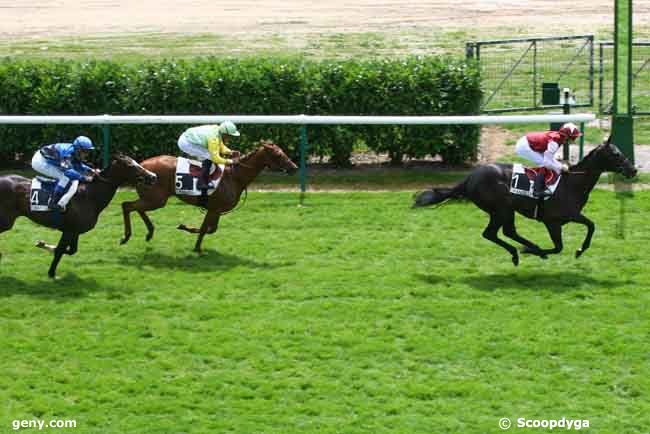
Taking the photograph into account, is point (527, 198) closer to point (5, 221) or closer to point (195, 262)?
point (195, 262)

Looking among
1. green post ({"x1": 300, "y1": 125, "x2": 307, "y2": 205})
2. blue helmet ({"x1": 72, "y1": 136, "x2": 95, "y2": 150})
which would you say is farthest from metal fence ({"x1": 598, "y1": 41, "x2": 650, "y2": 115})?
blue helmet ({"x1": 72, "y1": 136, "x2": 95, "y2": 150})

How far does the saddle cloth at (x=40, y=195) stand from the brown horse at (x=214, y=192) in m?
1.21

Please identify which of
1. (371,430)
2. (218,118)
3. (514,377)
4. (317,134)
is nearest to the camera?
(371,430)

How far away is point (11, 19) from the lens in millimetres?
28391

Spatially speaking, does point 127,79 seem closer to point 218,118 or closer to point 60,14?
point 218,118

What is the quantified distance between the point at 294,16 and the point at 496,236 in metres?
16.1

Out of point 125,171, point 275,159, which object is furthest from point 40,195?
point 275,159

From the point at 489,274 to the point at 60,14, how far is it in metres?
18.6

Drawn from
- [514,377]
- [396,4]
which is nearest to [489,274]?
[514,377]

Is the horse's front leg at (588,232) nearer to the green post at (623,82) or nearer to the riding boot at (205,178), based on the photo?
the green post at (623,82)

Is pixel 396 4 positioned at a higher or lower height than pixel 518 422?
higher

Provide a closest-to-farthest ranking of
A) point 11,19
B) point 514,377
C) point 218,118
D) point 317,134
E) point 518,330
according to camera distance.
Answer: point 514,377
point 518,330
point 218,118
point 317,134
point 11,19

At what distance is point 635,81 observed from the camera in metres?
20.8

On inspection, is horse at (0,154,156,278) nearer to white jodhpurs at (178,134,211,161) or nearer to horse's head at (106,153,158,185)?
horse's head at (106,153,158,185)
